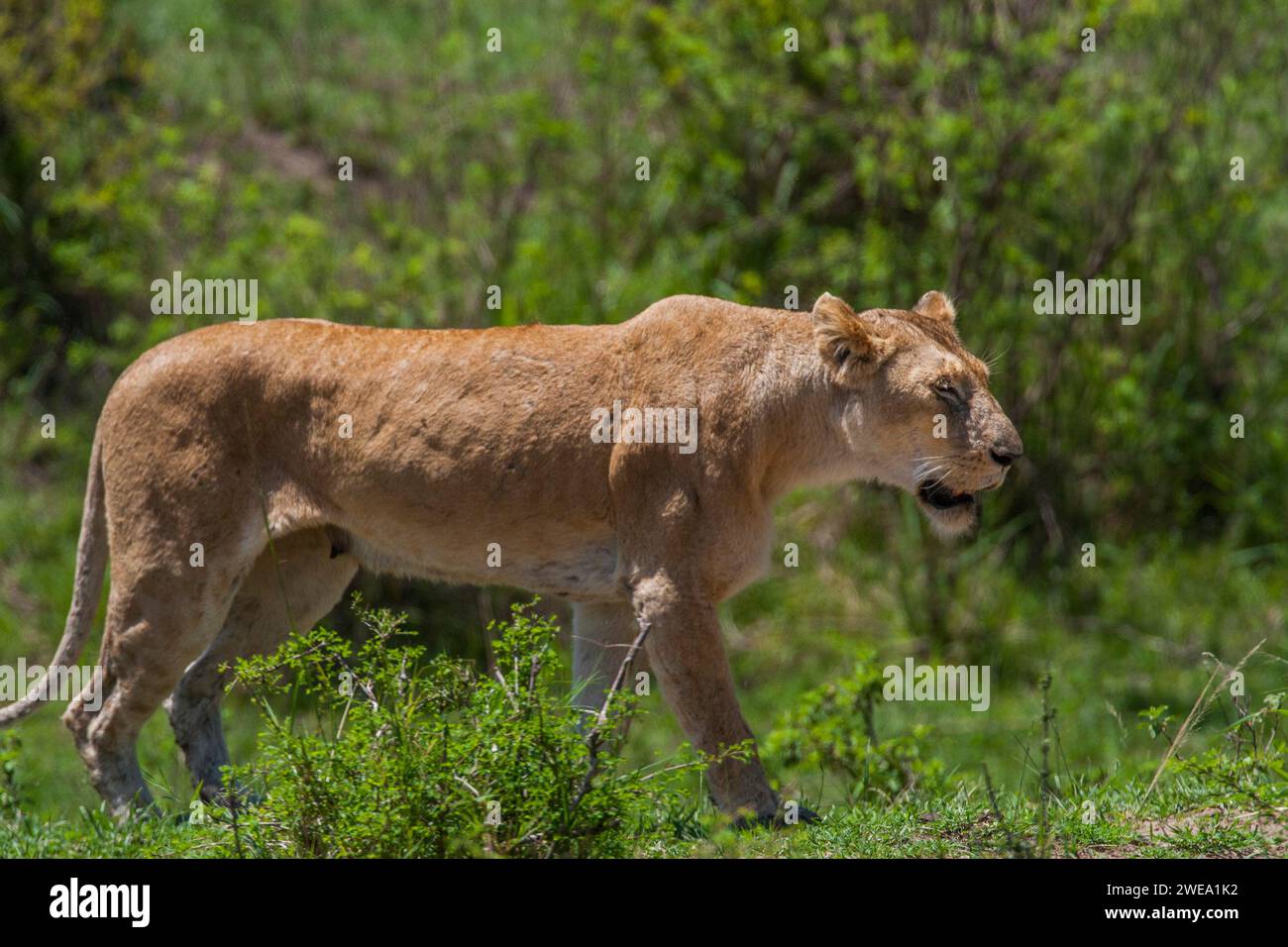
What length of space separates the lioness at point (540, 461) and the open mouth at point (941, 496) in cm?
1

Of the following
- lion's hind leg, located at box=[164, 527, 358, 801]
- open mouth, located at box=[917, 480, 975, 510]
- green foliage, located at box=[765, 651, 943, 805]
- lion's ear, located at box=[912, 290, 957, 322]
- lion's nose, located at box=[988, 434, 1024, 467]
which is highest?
lion's ear, located at box=[912, 290, 957, 322]

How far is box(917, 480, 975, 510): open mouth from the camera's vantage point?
694 centimetres

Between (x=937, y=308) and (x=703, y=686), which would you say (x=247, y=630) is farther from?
(x=937, y=308)

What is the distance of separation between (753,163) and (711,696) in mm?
8438

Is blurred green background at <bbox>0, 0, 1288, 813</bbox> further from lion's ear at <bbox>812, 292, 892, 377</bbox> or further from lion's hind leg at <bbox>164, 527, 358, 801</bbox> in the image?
lion's ear at <bbox>812, 292, 892, 377</bbox>

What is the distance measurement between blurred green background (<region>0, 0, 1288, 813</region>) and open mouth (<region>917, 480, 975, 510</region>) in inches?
204

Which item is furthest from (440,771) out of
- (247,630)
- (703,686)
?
(247,630)

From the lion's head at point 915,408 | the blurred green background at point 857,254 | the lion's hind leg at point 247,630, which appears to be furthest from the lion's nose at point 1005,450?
the blurred green background at point 857,254

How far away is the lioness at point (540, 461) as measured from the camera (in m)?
6.75

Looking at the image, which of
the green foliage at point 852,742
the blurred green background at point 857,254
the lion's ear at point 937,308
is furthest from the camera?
the blurred green background at point 857,254

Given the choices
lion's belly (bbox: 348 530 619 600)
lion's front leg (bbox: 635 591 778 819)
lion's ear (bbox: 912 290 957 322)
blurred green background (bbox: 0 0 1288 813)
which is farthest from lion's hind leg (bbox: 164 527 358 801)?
blurred green background (bbox: 0 0 1288 813)

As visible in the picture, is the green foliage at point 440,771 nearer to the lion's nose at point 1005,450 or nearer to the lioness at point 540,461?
the lioness at point 540,461
